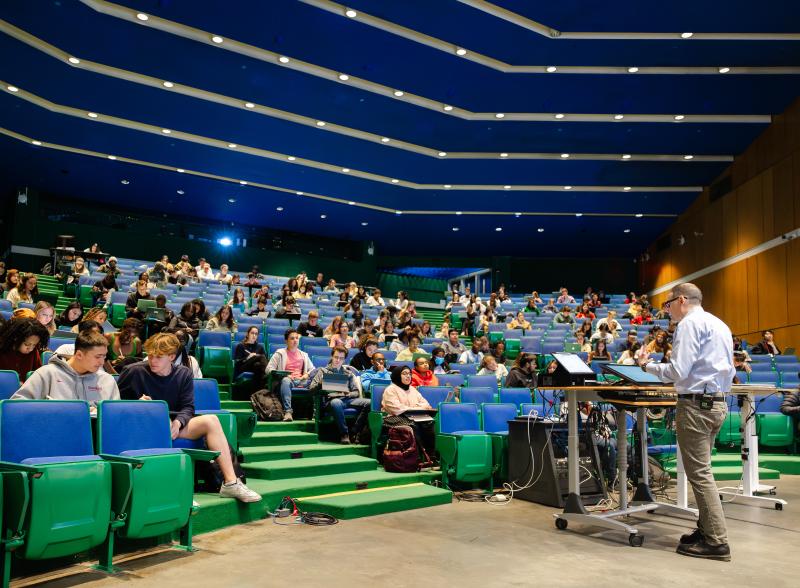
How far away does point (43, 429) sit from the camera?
293cm

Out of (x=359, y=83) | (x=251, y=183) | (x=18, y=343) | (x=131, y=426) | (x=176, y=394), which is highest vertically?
(x=359, y=83)

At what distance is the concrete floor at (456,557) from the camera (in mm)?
2914

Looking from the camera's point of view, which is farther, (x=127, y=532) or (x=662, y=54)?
(x=662, y=54)

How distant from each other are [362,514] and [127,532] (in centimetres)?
173

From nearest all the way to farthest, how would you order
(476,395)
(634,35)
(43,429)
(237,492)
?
1. (43,429)
2. (237,492)
3. (476,395)
4. (634,35)

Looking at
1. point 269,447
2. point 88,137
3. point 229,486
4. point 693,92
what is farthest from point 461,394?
point 88,137

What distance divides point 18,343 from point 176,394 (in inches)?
46.5

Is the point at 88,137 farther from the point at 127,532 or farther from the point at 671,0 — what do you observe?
the point at 127,532

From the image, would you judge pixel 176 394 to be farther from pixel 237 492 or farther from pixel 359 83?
pixel 359 83

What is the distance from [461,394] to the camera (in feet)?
21.0

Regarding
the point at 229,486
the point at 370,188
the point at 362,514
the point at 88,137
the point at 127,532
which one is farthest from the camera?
the point at 370,188

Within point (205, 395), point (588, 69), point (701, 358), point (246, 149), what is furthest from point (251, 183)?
point (701, 358)

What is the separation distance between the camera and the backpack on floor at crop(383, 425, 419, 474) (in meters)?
5.47

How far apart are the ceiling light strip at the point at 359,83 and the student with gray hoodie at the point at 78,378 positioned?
7.05 metres
